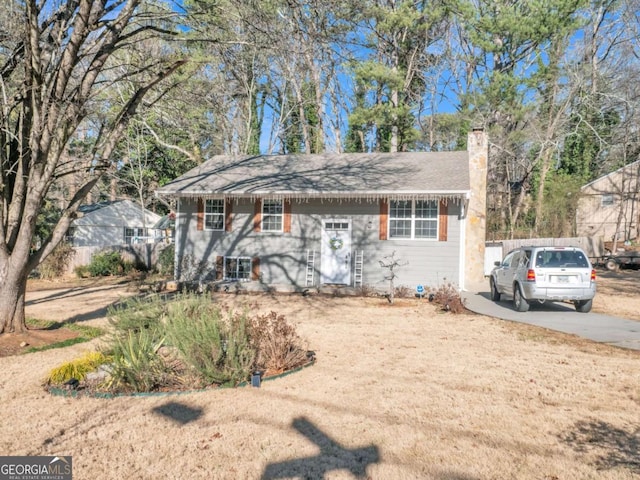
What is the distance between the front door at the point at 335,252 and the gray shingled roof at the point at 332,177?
4.32 ft

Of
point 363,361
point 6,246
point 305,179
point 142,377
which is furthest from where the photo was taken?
point 305,179

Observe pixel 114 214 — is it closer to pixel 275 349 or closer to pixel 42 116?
pixel 42 116

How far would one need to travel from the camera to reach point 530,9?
25562 mm

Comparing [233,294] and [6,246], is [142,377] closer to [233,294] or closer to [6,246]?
[6,246]

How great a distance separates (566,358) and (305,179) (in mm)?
10486

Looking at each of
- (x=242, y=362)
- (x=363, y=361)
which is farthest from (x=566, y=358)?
(x=242, y=362)

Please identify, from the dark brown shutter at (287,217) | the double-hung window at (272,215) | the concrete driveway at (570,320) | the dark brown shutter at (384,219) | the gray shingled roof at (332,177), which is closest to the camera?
the concrete driveway at (570,320)

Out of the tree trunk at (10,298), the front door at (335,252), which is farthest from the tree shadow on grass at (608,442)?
the front door at (335,252)

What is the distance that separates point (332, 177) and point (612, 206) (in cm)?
2973

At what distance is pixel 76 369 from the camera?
5.79m

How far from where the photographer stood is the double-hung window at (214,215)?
1595 cm

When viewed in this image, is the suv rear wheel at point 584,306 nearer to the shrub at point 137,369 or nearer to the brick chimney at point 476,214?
the brick chimney at point 476,214

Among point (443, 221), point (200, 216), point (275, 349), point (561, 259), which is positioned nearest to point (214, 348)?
point (275, 349)

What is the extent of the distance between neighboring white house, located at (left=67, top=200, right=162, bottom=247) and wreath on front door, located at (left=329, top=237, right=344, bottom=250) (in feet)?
57.5
